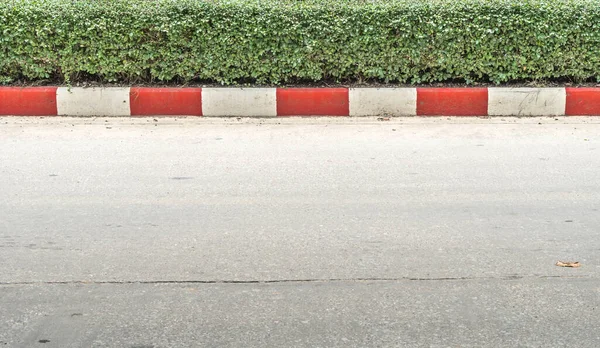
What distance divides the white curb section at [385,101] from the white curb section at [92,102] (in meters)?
2.00

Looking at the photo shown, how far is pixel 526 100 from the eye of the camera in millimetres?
7996

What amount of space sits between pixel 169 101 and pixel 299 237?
3644 mm

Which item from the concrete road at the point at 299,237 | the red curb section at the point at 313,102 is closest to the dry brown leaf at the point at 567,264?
the concrete road at the point at 299,237

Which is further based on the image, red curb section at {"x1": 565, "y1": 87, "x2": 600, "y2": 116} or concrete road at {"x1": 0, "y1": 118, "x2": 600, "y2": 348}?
red curb section at {"x1": 565, "y1": 87, "x2": 600, "y2": 116}

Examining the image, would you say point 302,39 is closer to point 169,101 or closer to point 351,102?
point 351,102

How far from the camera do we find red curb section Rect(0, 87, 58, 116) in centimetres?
798

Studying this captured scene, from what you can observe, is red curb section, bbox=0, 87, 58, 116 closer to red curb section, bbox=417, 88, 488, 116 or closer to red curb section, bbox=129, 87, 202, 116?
red curb section, bbox=129, 87, 202, 116

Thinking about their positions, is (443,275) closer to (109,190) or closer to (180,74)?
(109,190)

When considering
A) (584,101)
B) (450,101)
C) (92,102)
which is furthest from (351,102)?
(92,102)

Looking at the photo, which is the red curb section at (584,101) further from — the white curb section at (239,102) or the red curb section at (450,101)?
the white curb section at (239,102)

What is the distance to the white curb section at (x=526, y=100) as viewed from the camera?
7.98 meters

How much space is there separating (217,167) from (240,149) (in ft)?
1.96

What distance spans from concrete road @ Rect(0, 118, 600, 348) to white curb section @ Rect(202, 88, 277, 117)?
1.97 ft

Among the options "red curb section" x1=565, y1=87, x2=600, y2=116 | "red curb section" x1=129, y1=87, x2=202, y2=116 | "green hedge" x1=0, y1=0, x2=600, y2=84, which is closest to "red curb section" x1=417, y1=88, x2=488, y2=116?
"green hedge" x1=0, y1=0, x2=600, y2=84
